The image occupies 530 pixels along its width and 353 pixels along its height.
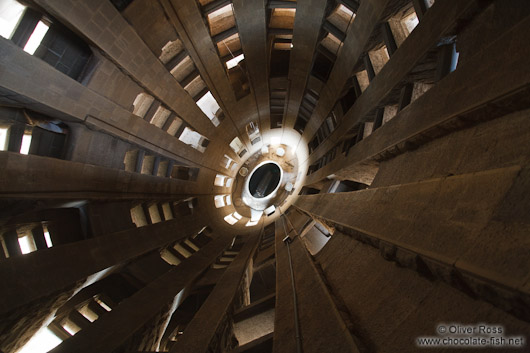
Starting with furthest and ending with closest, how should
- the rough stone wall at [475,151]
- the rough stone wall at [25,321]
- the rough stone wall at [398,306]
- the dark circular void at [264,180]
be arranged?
the dark circular void at [264,180] < the rough stone wall at [25,321] < the rough stone wall at [475,151] < the rough stone wall at [398,306]

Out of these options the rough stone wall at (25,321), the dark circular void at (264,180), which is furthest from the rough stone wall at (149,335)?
the dark circular void at (264,180)

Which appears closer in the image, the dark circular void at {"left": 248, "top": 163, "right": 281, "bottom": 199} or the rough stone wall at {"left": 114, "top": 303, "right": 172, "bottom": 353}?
the rough stone wall at {"left": 114, "top": 303, "right": 172, "bottom": 353}

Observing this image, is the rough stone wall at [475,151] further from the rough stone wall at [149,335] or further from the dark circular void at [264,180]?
the dark circular void at [264,180]

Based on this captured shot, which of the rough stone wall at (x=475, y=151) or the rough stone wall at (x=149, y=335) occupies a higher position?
the rough stone wall at (x=475, y=151)

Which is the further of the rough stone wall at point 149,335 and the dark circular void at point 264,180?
the dark circular void at point 264,180

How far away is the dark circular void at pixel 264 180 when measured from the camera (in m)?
25.4

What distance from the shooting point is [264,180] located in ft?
85.3

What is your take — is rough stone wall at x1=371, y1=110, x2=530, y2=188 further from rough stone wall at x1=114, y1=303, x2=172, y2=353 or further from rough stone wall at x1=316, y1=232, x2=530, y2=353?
rough stone wall at x1=114, y1=303, x2=172, y2=353

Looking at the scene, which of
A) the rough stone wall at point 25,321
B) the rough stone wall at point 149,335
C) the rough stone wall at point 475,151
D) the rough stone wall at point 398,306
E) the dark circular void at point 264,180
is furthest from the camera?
the dark circular void at point 264,180

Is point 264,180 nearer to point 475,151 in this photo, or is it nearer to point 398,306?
point 475,151

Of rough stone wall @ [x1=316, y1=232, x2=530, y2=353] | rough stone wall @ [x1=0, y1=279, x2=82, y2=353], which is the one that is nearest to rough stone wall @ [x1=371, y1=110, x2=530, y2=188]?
rough stone wall @ [x1=316, y1=232, x2=530, y2=353]

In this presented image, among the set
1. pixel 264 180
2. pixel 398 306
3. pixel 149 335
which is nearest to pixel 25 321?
pixel 149 335

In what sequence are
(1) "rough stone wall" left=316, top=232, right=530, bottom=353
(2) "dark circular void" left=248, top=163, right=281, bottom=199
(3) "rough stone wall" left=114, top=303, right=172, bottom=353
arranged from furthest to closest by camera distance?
(2) "dark circular void" left=248, top=163, right=281, bottom=199
(3) "rough stone wall" left=114, top=303, right=172, bottom=353
(1) "rough stone wall" left=316, top=232, right=530, bottom=353

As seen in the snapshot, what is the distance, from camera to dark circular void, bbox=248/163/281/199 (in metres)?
25.4
